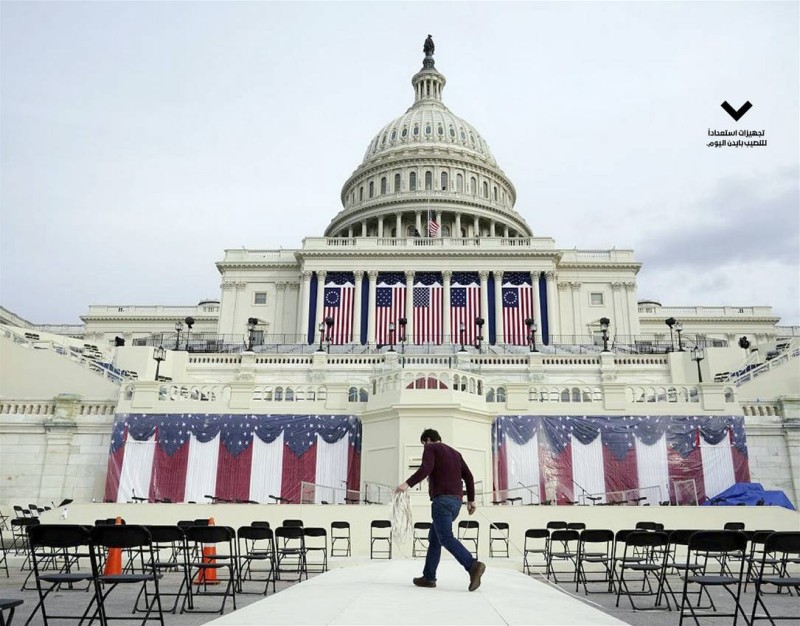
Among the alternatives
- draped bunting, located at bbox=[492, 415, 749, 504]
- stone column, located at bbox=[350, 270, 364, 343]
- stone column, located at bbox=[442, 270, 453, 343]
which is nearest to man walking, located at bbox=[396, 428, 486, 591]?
draped bunting, located at bbox=[492, 415, 749, 504]

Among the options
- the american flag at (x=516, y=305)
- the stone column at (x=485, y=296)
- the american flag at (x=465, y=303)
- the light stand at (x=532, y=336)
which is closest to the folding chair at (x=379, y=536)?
the light stand at (x=532, y=336)

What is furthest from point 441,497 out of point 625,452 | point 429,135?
point 429,135

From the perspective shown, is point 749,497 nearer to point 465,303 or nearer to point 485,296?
point 465,303

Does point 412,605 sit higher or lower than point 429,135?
lower

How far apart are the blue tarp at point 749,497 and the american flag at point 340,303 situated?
41.4 meters

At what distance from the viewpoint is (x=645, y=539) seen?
37.3ft

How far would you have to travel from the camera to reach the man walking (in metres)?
9.23

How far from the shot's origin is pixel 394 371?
28.4m

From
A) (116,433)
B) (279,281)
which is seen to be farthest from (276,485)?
(279,281)

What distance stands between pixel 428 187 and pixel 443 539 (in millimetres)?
88418

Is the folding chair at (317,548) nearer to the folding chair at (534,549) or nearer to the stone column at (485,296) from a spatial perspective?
the folding chair at (534,549)

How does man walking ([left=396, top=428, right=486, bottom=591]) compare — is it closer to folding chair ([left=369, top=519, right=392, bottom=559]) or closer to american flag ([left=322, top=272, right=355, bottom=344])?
folding chair ([left=369, top=519, right=392, bottom=559])

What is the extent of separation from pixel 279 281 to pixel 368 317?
12016 mm

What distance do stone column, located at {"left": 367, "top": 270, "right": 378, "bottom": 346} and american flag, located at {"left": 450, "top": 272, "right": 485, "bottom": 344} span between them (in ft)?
22.9
